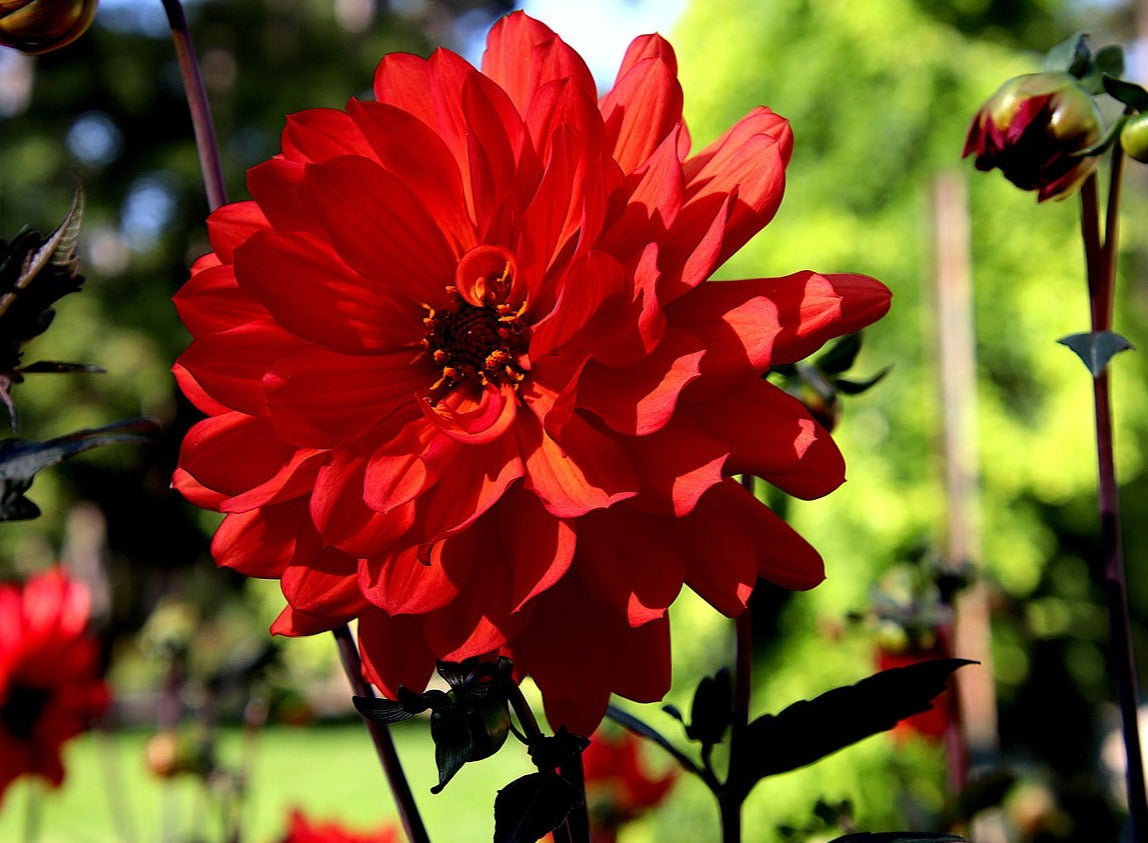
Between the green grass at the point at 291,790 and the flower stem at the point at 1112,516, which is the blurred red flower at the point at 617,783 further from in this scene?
the green grass at the point at 291,790

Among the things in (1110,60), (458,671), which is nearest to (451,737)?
(458,671)

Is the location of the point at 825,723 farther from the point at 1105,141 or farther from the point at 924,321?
the point at 924,321

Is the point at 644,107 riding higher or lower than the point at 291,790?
higher

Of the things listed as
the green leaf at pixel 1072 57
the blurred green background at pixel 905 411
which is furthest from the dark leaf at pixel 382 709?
the blurred green background at pixel 905 411

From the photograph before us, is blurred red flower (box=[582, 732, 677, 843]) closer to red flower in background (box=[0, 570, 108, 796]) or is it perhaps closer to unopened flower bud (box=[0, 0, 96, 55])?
red flower in background (box=[0, 570, 108, 796])

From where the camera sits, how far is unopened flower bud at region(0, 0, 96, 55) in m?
0.37

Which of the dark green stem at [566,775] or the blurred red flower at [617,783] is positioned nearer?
the dark green stem at [566,775]

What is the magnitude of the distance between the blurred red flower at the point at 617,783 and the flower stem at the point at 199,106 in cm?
65

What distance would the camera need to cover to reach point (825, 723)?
0.38 metres

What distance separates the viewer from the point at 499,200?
366mm

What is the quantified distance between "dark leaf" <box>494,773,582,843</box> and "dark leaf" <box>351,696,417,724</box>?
0.04 metres

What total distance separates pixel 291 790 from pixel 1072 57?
5274 millimetres

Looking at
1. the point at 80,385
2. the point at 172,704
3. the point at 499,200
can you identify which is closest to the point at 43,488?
the point at 80,385

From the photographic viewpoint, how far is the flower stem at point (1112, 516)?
388 mm
